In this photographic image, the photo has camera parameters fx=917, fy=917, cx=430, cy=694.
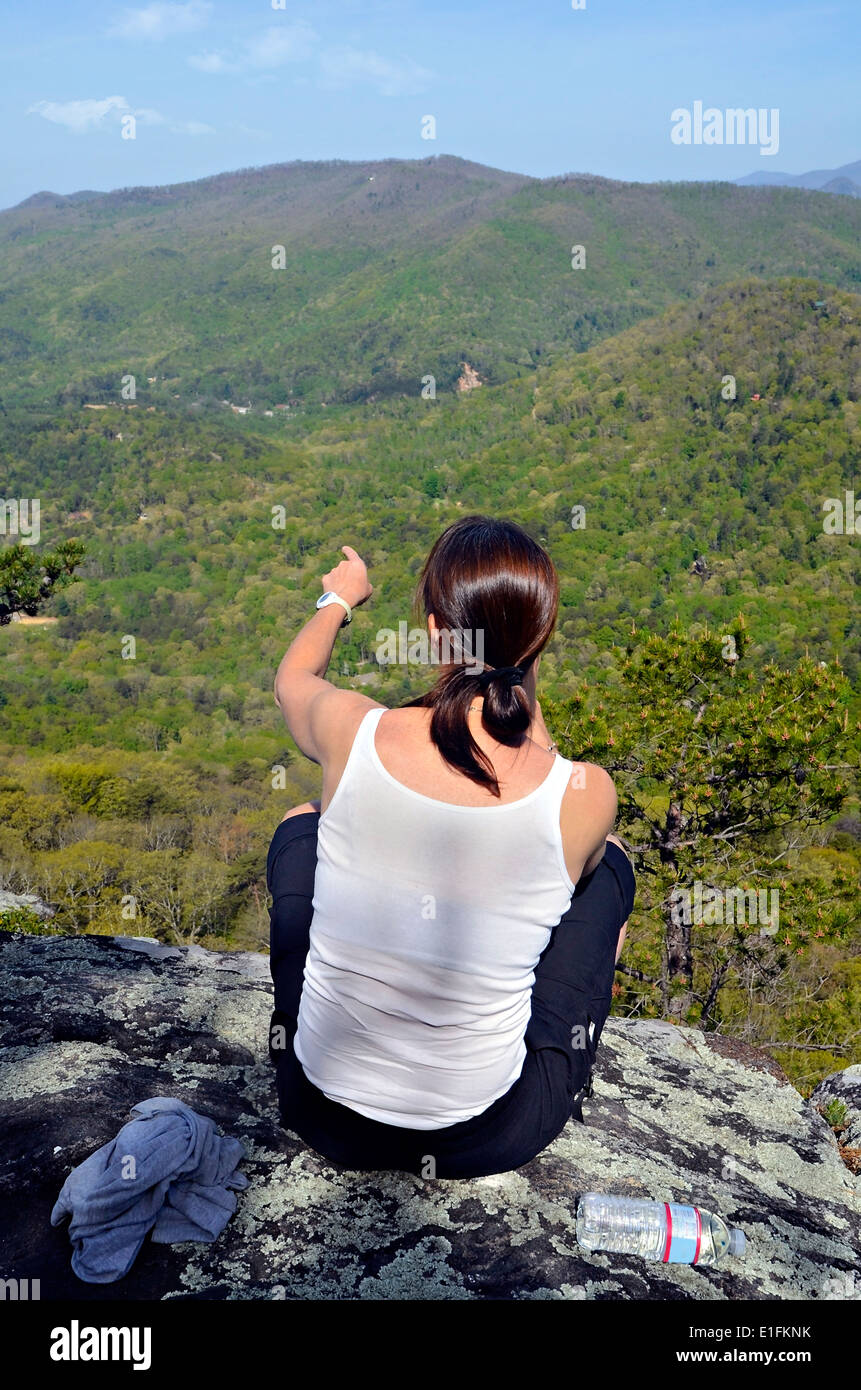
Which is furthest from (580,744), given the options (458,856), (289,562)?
(289,562)

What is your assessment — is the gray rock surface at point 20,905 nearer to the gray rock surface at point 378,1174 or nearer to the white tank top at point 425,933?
the gray rock surface at point 378,1174

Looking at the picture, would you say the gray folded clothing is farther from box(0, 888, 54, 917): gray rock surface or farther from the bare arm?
box(0, 888, 54, 917): gray rock surface

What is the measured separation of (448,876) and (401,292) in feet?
568

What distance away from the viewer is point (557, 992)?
2.02 m

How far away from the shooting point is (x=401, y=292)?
6289 inches

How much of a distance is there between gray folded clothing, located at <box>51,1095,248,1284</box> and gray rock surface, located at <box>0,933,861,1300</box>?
3cm

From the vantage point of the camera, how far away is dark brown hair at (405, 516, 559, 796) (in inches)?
63.2

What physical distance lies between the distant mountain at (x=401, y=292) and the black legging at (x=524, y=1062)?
117 meters

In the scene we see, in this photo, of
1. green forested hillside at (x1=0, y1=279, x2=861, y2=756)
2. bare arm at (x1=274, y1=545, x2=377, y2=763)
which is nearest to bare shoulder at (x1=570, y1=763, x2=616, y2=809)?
bare arm at (x1=274, y1=545, x2=377, y2=763)

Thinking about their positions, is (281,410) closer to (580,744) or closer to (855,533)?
(855,533)

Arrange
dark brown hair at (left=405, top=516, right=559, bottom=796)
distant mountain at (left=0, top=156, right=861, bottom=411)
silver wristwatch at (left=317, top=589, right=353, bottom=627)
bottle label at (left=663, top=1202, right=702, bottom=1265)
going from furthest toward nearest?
distant mountain at (left=0, top=156, right=861, bottom=411)
silver wristwatch at (left=317, top=589, right=353, bottom=627)
bottle label at (left=663, top=1202, right=702, bottom=1265)
dark brown hair at (left=405, top=516, right=559, bottom=796)
